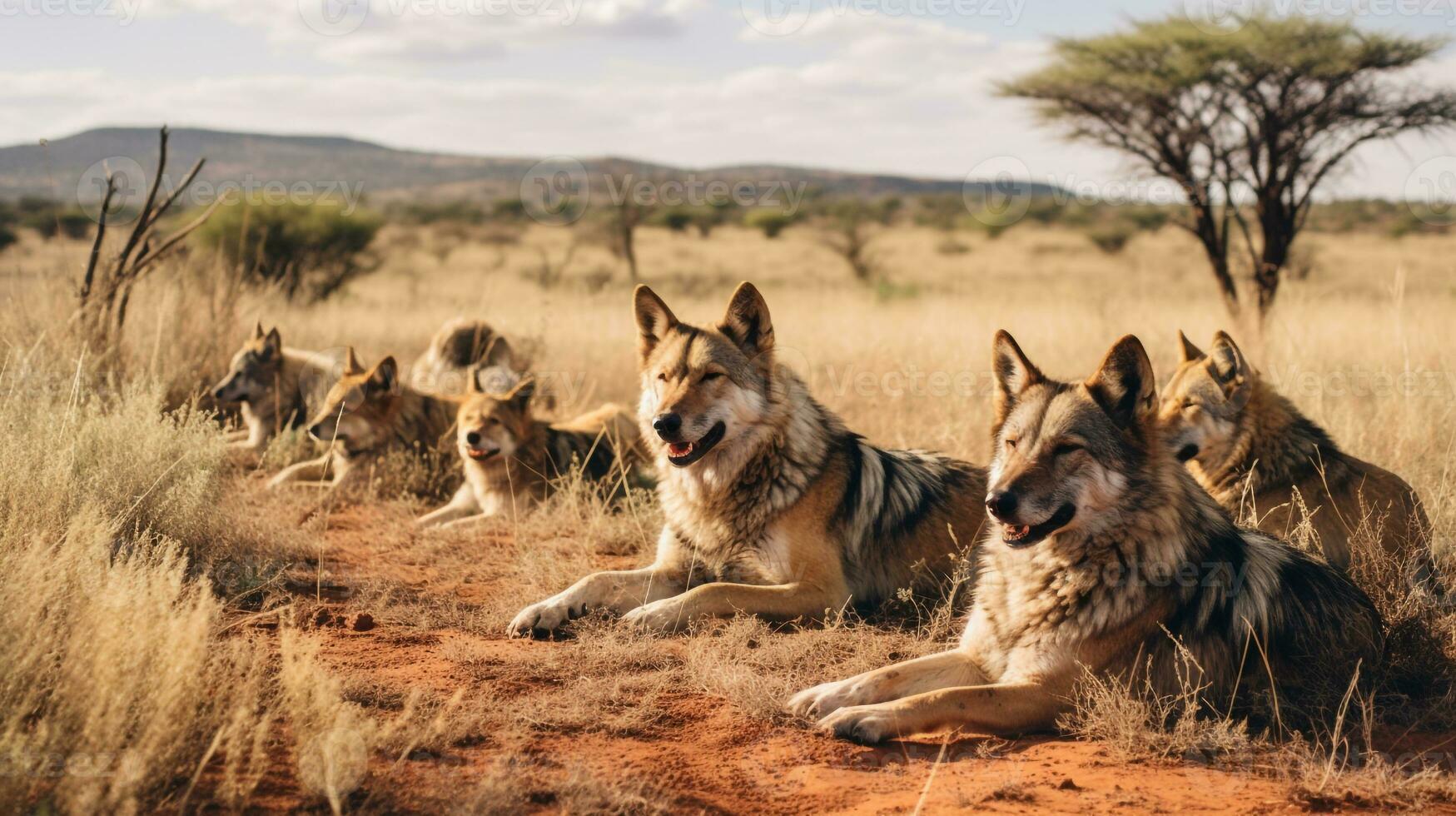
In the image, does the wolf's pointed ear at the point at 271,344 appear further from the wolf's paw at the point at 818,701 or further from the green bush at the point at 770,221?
the green bush at the point at 770,221

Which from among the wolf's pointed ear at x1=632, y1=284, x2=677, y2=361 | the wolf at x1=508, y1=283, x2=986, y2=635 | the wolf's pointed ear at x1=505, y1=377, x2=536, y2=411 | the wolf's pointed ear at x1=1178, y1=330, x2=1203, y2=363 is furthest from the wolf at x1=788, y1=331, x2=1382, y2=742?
the wolf's pointed ear at x1=505, y1=377, x2=536, y2=411

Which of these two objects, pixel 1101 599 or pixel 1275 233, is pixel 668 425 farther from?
pixel 1275 233

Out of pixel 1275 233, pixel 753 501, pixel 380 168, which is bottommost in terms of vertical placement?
pixel 753 501

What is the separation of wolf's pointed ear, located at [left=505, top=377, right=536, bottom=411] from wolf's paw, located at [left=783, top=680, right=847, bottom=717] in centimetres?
426

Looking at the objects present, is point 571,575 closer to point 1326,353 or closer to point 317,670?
point 317,670

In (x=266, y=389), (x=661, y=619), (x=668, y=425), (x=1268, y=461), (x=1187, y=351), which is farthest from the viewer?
(x=266, y=389)

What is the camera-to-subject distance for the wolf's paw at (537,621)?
5.03 m

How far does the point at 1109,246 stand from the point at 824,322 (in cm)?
2678

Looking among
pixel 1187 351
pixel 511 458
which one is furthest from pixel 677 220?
pixel 1187 351

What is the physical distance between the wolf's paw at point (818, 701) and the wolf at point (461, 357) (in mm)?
6462

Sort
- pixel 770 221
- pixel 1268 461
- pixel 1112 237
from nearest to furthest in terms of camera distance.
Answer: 1. pixel 1268 461
2. pixel 1112 237
3. pixel 770 221

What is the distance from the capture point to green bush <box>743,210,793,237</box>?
41906mm

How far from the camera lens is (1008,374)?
13.5 ft

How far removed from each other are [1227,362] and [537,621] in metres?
3.91
